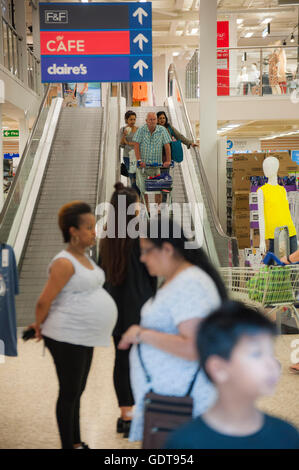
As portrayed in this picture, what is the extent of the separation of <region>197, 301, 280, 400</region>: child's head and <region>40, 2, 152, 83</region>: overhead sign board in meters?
3.31

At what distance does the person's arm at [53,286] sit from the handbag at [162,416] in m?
0.82

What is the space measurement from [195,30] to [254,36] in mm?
3525

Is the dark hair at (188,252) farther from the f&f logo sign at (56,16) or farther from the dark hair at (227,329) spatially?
the f&f logo sign at (56,16)

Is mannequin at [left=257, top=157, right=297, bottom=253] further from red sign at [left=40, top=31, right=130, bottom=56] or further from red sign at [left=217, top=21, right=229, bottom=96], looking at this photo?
red sign at [left=217, top=21, right=229, bottom=96]

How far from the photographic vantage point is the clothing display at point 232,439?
1.61 metres

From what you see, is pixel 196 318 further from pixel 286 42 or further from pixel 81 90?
pixel 286 42

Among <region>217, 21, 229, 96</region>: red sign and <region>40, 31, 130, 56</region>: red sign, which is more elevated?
<region>217, 21, 229, 96</region>: red sign

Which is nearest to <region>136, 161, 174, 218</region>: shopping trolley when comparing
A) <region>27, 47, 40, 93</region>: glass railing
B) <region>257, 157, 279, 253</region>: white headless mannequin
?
<region>257, 157, 279, 253</region>: white headless mannequin

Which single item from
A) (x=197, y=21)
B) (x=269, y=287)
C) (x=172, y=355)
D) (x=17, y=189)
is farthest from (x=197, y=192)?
(x=197, y=21)

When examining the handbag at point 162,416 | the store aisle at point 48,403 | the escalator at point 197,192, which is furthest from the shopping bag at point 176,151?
the handbag at point 162,416

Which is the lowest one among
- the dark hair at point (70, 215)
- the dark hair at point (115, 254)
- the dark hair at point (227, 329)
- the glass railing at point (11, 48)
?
the dark hair at point (227, 329)

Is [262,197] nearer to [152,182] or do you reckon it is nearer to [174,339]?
[152,182]

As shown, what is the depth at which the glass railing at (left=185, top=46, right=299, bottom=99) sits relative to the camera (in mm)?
14859

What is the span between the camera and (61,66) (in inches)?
178
